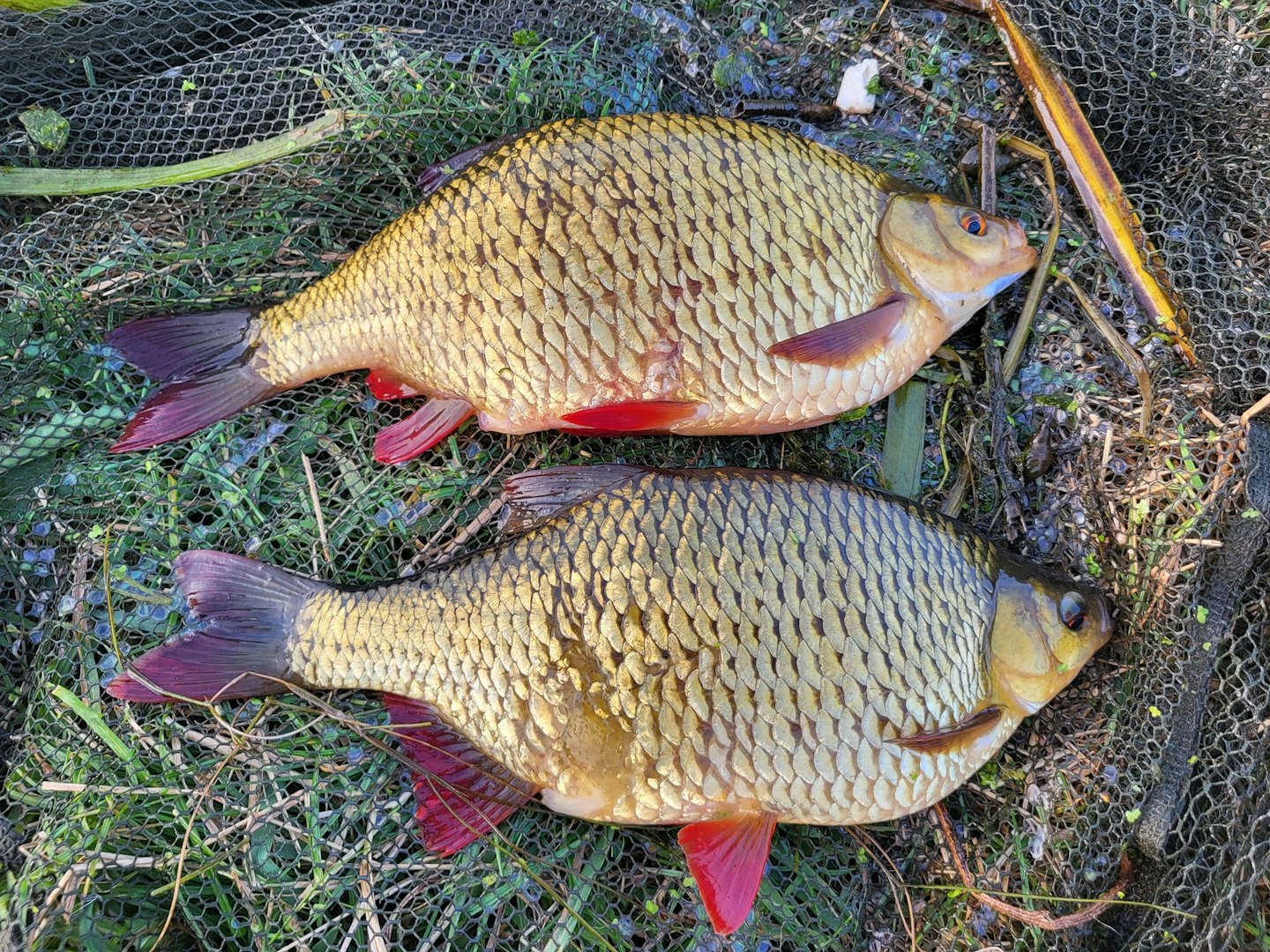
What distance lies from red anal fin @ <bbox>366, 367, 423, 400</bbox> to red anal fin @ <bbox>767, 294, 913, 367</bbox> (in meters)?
0.88

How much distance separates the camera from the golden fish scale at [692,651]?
1.64m

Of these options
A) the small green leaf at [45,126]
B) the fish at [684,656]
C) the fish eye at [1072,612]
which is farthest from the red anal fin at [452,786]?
the small green leaf at [45,126]

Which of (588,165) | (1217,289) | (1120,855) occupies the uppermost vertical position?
(588,165)

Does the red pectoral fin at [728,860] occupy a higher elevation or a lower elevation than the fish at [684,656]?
lower

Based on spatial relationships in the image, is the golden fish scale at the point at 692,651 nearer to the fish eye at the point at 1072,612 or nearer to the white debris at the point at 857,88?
the fish eye at the point at 1072,612

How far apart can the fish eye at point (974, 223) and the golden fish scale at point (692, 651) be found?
73cm

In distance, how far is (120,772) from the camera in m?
1.74

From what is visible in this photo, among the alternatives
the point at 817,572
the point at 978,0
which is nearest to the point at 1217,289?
the point at 978,0

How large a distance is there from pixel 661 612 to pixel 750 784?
400 millimetres

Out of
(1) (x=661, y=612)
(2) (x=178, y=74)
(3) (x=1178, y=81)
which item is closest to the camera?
(1) (x=661, y=612)

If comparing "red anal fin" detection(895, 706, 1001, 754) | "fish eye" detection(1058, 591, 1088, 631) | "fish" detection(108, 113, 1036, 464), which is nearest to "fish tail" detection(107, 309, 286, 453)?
"fish" detection(108, 113, 1036, 464)

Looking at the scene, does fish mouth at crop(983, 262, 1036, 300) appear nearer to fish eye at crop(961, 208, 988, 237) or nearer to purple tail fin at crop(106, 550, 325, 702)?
fish eye at crop(961, 208, 988, 237)

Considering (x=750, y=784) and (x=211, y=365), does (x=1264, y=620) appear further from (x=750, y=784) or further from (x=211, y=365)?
(x=211, y=365)

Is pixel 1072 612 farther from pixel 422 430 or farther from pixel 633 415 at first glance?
pixel 422 430
